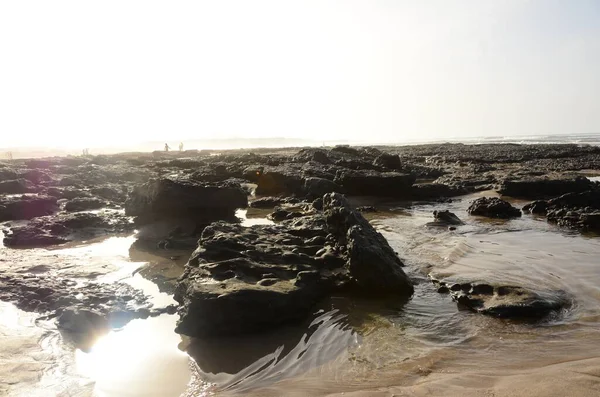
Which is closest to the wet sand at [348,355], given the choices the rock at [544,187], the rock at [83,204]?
the rock at [83,204]

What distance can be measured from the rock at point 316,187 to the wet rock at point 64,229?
22.4 feet

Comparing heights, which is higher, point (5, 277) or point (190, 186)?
point (190, 186)

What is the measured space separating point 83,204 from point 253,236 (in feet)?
32.2

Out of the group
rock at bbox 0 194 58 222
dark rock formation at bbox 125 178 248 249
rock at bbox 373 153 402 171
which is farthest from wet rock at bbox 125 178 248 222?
rock at bbox 373 153 402 171

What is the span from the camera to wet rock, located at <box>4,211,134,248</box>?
392 inches

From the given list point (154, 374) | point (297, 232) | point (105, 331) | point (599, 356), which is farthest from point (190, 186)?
point (599, 356)

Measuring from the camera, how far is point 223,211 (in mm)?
13477

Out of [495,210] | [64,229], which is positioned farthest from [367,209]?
[64,229]

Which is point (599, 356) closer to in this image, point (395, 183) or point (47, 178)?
point (395, 183)

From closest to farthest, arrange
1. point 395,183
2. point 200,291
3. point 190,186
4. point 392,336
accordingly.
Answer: point 392,336, point 200,291, point 190,186, point 395,183

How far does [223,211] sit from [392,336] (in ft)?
30.5

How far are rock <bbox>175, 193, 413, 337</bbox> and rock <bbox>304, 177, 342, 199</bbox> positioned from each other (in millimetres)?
7170

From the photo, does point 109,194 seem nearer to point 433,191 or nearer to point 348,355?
point 433,191

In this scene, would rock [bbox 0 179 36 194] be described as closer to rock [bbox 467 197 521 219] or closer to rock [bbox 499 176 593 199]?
rock [bbox 467 197 521 219]
